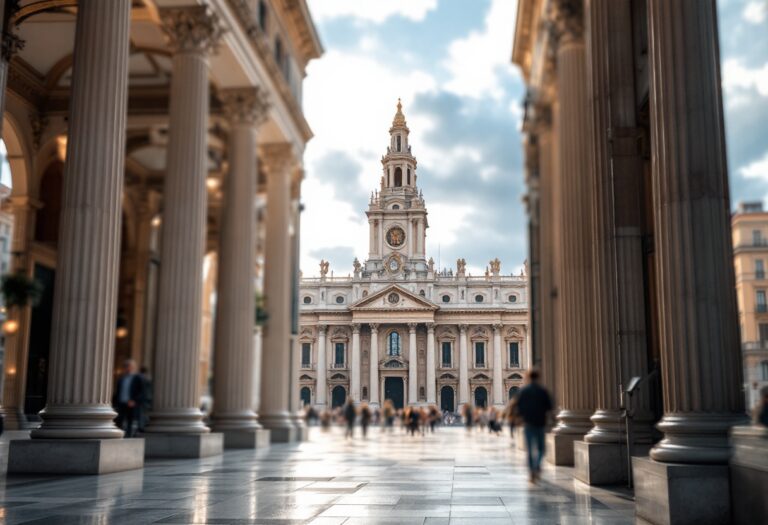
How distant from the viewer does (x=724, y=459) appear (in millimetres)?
7562

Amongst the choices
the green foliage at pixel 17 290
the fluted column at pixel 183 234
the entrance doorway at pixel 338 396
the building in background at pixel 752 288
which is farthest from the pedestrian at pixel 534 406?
the entrance doorway at pixel 338 396

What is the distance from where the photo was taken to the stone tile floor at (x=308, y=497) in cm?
842

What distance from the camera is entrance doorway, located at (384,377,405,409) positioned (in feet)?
356

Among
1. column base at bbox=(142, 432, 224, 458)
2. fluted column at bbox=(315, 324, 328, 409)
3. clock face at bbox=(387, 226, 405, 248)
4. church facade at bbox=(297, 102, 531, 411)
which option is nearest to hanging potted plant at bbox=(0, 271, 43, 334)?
column base at bbox=(142, 432, 224, 458)

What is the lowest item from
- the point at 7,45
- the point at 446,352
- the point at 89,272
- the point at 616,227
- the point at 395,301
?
the point at 89,272

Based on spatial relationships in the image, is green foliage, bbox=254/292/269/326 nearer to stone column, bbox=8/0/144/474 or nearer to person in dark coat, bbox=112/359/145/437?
person in dark coat, bbox=112/359/145/437

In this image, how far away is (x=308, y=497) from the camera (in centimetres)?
1050

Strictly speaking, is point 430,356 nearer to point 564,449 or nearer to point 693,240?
point 564,449

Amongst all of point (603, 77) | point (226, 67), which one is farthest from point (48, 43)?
point (603, 77)

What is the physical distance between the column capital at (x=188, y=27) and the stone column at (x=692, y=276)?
13.5m

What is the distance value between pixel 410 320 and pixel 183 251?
90667mm

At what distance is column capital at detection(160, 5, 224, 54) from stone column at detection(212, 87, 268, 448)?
212 inches

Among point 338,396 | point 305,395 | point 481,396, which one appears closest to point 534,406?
point 305,395

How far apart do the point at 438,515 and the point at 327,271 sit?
93.0 metres
